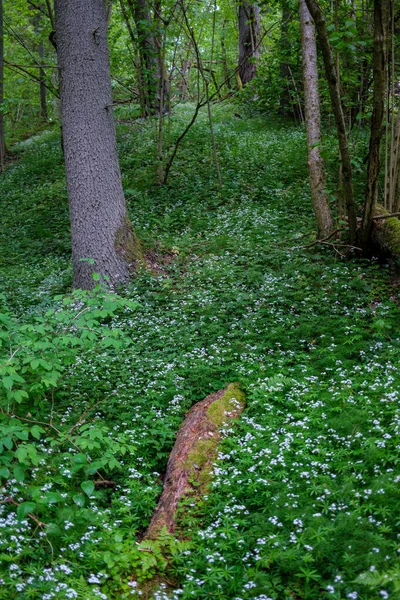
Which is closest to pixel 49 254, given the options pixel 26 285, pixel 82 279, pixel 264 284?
pixel 26 285

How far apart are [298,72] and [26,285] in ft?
37.8

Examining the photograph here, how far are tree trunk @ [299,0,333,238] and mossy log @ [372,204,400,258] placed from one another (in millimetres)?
831

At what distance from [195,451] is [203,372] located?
1409mm

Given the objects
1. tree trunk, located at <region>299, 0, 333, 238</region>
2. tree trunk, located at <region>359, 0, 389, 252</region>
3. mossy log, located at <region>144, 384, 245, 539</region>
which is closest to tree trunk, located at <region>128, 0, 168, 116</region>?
tree trunk, located at <region>299, 0, 333, 238</region>

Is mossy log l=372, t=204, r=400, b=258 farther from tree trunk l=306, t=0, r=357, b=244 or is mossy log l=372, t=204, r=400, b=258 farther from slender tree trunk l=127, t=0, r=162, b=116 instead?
slender tree trunk l=127, t=0, r=162, b=116

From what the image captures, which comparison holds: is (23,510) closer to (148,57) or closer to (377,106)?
(377,106)

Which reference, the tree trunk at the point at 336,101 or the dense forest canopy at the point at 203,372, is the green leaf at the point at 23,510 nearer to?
the dense forest canopy at the point at 203,372

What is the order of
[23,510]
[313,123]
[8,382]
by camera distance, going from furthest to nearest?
[313,123], [8,382], [23,510]

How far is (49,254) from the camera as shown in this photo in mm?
10852

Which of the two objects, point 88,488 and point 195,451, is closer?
point 88,488

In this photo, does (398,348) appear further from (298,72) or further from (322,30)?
(298,72)

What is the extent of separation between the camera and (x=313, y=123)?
8.84 meters

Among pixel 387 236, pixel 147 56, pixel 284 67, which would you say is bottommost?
pixel 387 236

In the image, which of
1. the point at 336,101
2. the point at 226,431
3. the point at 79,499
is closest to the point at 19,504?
the point at 79,499
